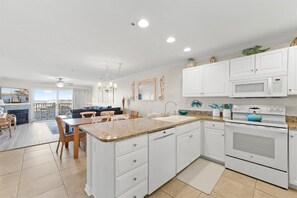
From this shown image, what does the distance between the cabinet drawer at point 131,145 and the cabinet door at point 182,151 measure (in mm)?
741

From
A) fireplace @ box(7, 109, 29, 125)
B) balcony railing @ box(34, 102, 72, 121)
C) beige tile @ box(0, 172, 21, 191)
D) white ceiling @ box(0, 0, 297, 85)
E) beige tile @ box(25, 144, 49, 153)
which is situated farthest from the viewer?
balcony railing @ box(34, 102, 72, 121)

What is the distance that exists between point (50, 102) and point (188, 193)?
903cm

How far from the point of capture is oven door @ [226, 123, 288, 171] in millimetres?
1865

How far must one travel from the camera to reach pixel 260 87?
2.28 m

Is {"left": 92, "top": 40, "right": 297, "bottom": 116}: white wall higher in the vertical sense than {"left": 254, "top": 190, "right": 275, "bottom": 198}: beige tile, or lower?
higher


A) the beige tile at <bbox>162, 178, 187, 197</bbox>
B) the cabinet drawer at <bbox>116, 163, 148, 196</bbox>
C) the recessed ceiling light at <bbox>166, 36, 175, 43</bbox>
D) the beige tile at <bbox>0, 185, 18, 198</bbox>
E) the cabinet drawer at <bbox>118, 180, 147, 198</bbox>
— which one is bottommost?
the beige tile at <bbox>162, 178, 187, 197</bbox>

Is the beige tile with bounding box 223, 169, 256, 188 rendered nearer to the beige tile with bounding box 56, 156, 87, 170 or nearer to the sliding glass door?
the beige tile with bounding box 56, 156, 87, 170

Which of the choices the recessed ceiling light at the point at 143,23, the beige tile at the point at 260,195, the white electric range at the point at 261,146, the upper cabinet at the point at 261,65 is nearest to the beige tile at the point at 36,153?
the recessed ceiling light at the point at 143,23

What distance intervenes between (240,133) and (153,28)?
2262 millimetres

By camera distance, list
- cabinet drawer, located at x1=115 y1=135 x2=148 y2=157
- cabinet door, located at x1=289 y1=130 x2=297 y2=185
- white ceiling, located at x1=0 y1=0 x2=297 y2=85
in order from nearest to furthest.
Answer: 1. cabinet drawer, located at x1=115 y1=135 x2=148 y2=157
2. white ceiling, located at x1=0 y1=0 x2=297 y2=85
3. cabinet door, located at x1=289 y1=130 x2=297 y2=185

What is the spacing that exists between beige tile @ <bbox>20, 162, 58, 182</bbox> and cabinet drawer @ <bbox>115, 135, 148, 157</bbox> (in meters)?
1.83

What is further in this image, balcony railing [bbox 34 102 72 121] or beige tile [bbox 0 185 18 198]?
balcony railing [bbox 34 102 72 121]

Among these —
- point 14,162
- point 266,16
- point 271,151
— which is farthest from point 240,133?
point 14,162

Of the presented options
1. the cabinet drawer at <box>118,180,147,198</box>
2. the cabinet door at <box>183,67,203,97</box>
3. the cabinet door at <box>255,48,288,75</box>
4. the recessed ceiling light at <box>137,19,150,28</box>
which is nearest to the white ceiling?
the recessed ceiling light at <box>137,19,150,28</box>
